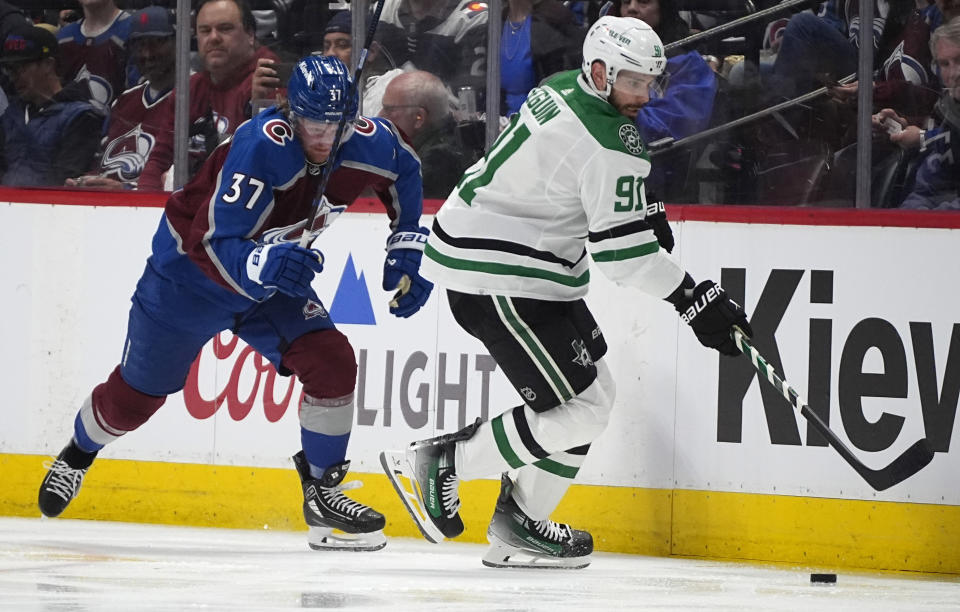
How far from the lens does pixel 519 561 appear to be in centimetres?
407

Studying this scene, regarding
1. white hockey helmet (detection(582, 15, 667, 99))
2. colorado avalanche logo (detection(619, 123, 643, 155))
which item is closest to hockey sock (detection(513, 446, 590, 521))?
colorado avalanche logo (detection(619, 123, 643, 155))

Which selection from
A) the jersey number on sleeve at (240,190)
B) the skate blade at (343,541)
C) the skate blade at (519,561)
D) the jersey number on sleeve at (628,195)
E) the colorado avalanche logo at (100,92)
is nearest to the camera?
the jersey number on sleeve at (628,195)

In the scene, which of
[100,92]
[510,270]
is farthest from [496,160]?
[100,92]

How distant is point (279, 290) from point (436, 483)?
634 millimetres

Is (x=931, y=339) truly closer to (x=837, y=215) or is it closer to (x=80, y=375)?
(x=837, y=215)

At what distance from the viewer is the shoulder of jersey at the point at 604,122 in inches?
141

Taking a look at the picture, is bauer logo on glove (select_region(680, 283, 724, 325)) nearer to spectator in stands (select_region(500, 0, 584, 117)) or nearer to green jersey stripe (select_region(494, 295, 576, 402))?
green jersey stripe (select_region(494, 295, 576, 402))

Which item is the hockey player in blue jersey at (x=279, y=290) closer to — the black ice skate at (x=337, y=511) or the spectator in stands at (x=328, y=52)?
the black ice skate at (x=337, y=511)

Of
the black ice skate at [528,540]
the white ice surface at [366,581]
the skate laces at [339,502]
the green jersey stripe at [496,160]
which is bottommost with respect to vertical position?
the white ice surface at [366,581]

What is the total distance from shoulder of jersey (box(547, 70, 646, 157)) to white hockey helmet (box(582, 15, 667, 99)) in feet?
0.20

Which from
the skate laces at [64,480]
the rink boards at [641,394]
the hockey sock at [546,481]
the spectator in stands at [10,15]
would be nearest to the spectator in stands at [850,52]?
the rink boards at [641,394]

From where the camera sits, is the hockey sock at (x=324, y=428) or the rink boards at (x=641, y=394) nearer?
the hockey sock at (x=324, y=428)

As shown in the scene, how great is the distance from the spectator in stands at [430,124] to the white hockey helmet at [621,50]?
133 centimetres

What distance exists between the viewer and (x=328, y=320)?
416 centimetres
